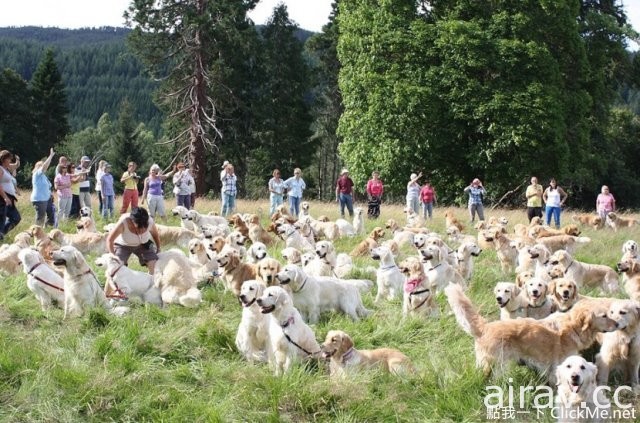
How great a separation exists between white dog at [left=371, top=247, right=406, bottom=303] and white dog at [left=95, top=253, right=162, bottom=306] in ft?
9.78

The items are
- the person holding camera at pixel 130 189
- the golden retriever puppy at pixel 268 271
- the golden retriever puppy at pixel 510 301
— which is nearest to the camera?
the golden retriever puppy at pixel 510 301

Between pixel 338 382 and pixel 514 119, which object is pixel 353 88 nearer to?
pixel 514 119

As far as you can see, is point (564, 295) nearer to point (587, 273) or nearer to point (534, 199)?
point (587, 273)

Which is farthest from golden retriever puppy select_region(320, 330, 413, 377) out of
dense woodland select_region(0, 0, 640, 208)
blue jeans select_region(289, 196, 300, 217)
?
dense woodland select_region(0, 0, 640, 208)

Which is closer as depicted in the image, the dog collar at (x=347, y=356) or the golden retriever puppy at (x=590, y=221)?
the dog collar at (x=347, y=356)

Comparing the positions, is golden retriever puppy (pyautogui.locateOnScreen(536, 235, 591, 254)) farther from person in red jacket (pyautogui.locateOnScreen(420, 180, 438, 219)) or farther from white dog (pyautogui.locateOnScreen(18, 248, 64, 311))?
white dog (pyautogui.locateOnScreen(18, 248, 64, 311))

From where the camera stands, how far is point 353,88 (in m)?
28.3

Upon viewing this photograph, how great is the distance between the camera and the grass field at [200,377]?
5.05 m

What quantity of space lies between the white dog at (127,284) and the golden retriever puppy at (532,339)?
4.20m

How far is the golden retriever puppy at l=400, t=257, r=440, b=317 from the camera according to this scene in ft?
25.0

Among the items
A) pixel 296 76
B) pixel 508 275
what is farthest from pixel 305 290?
pixel 296 76

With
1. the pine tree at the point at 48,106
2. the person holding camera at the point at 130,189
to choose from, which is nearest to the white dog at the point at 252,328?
the person holding camera at the point at 130,189

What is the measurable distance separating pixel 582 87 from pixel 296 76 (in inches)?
619

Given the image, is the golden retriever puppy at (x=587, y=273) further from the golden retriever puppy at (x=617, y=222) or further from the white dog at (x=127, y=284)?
the golden retriever puppy at (x=617, y=222)
